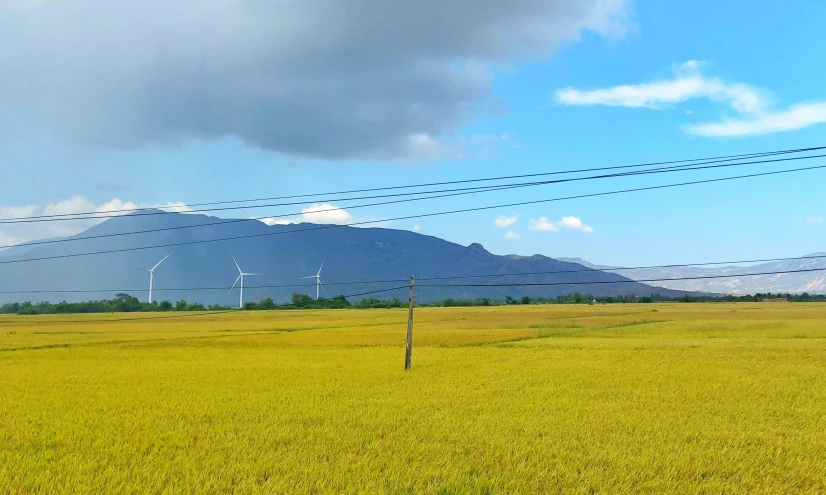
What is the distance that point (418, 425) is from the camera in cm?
1398

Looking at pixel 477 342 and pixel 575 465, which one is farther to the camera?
pixel 477 342

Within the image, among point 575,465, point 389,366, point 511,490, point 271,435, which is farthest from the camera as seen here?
point 389,366

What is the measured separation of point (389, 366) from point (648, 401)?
12.6 meters

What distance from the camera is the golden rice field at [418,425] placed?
9.84 m

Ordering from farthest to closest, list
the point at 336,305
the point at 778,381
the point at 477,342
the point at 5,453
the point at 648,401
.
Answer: the point at 336,305 < the point at 477,342 < the point at 778,381 < the point at 648,401 < the point at 5,453

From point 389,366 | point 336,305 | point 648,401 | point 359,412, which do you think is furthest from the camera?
point 336,305

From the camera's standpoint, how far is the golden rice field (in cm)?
984

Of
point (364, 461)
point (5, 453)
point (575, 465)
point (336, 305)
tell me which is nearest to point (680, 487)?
point (575, 465)

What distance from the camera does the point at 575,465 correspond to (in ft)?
34.8

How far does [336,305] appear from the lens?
14112 cm

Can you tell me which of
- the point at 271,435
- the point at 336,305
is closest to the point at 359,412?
the point at 271,435

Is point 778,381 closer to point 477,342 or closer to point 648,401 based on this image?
point 648,401

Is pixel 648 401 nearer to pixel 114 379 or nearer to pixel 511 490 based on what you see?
pixel 511 490

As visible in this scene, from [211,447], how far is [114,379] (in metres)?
13.1
